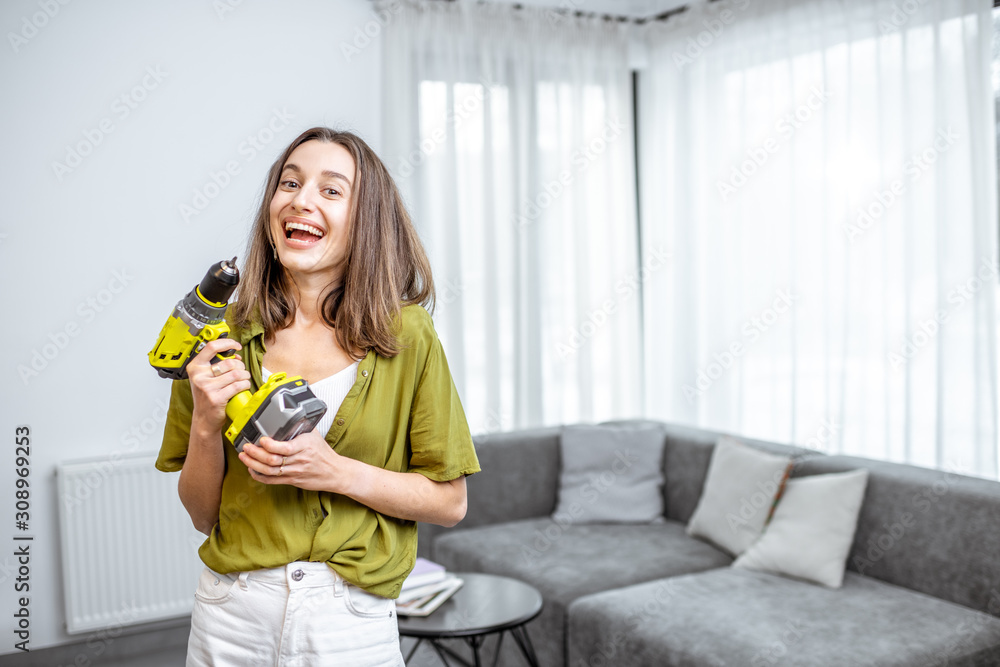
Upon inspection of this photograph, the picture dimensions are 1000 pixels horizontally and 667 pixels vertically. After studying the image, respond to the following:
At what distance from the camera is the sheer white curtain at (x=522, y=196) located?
363 cm

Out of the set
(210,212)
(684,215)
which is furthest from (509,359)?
(210,212)

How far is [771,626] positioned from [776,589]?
298 mm

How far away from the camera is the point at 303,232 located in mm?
1186

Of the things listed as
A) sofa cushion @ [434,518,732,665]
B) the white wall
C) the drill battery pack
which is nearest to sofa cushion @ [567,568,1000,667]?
sofa cushion @ [434,518,732,665]

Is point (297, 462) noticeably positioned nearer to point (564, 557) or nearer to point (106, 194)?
point (564, 557)

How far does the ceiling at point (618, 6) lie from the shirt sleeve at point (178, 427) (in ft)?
9.93

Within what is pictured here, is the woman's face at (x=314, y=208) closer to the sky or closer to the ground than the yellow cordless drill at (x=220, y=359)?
closer to the sky

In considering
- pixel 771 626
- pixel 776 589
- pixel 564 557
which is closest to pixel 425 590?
pixel 564 557

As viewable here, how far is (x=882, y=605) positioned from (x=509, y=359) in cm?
184

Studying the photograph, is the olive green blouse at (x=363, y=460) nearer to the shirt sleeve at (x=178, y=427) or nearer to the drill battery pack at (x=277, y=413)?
the shirt sleeve at (x=178, y=427)

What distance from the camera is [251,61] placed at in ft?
10.9

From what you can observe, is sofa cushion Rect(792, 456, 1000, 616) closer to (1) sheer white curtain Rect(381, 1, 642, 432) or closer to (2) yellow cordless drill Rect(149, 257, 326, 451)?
(1) sheer white curtain Rect(381, 1, 642, 432)

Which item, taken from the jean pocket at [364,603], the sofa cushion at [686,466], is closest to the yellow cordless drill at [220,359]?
the jean pocket at [364,603]

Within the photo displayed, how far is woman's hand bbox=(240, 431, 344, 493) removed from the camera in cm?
105
